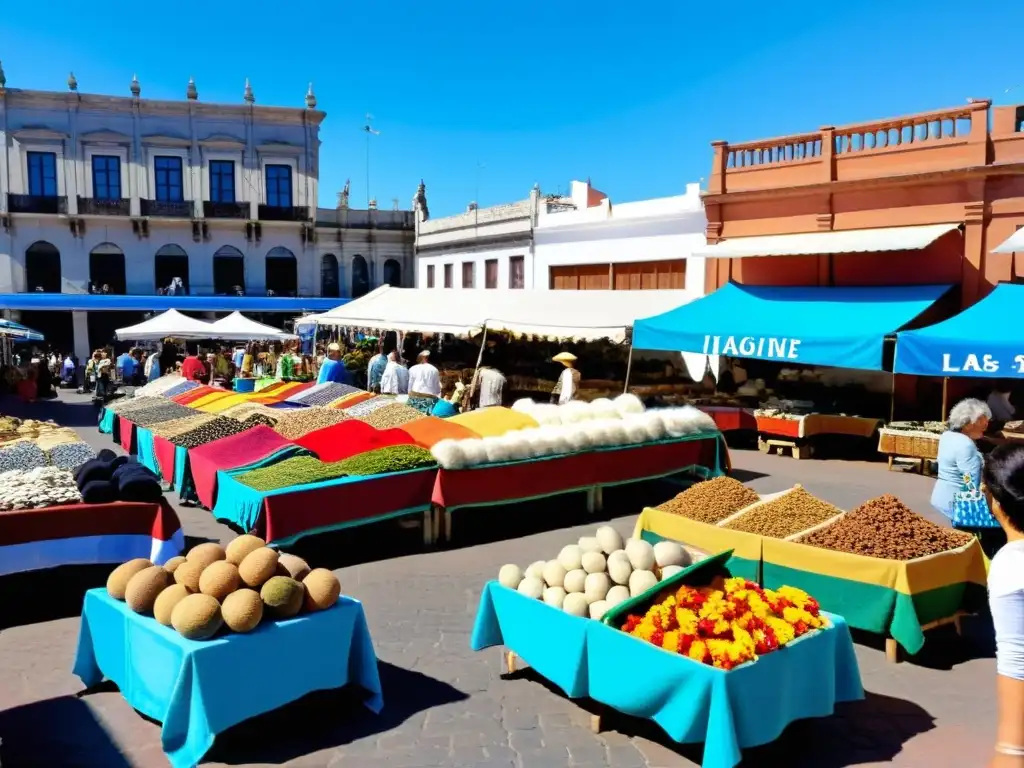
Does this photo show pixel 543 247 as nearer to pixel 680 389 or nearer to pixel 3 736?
pixel 680 389

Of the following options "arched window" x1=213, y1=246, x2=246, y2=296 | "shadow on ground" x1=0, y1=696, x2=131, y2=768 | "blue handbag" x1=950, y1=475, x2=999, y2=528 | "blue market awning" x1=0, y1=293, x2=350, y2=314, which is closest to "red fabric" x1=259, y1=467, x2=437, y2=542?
"shadow on ground" x1=0, y1=696, x2=131, y2=768

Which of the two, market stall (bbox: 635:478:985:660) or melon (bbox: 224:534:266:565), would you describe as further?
market stall (bbox: 635:478:985:660)

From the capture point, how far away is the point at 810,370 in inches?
606

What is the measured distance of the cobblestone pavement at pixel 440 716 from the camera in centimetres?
419

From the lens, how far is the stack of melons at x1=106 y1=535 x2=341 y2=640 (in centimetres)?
412

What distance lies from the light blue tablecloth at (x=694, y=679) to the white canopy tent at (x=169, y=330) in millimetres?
15797

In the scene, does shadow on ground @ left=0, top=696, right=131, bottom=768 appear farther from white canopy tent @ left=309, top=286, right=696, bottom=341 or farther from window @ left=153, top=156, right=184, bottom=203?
window @ left=153, top=156, right=184, bottom=203

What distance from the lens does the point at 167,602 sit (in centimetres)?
425

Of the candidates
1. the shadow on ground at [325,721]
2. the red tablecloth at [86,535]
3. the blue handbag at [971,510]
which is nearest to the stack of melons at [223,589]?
the shadow on ground at [325,721]

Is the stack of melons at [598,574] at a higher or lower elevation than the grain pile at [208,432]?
lower

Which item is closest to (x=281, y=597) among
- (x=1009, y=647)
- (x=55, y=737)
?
(x=55, y=737)

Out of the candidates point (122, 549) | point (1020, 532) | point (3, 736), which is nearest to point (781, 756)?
point (1020, 532)

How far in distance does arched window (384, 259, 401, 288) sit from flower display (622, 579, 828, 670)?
3162 cm

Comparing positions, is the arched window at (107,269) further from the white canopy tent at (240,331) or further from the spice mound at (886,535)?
the spice mound at (886,535)
